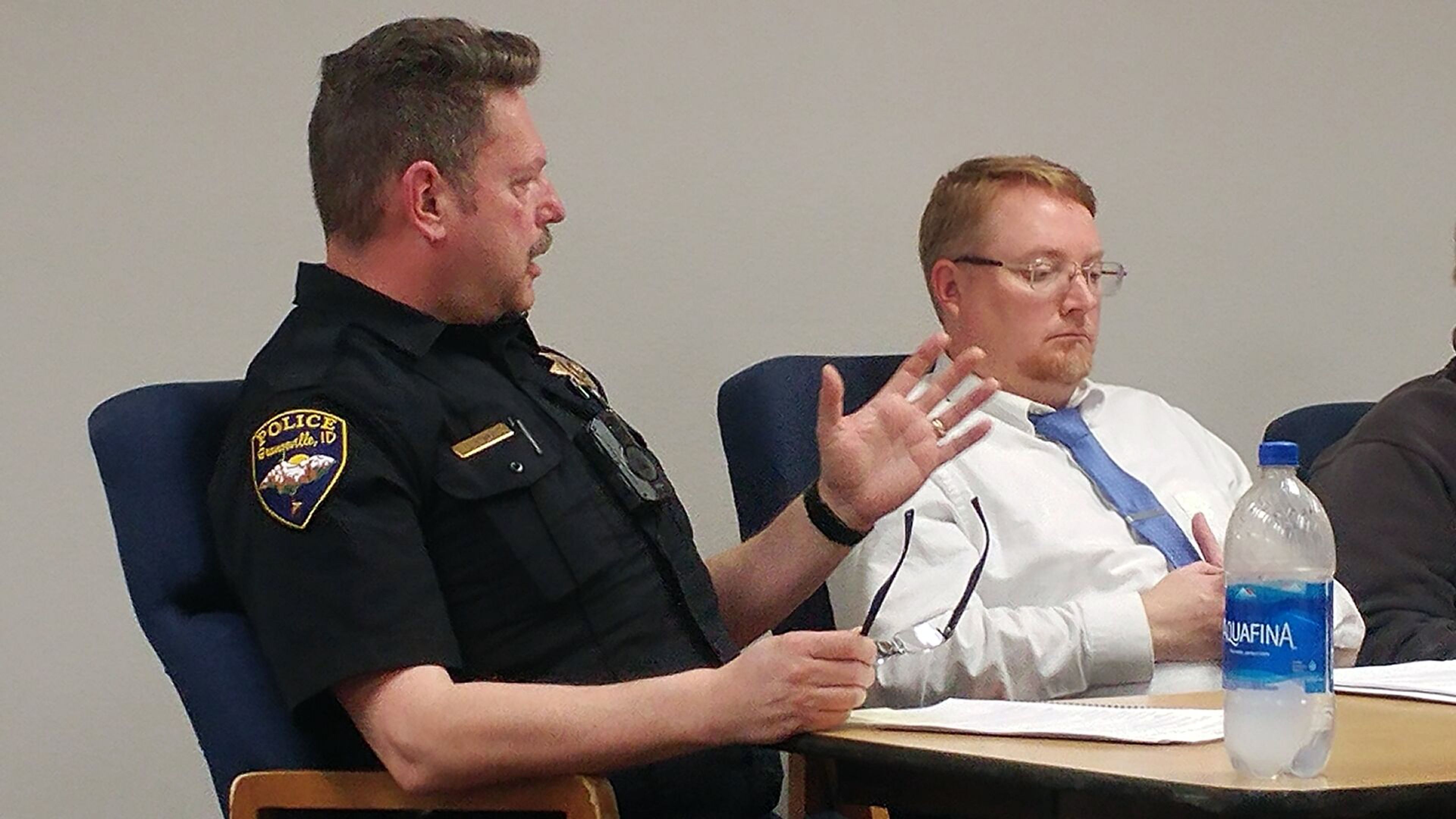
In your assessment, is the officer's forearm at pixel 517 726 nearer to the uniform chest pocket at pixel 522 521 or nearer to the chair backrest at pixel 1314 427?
the uniform chest pocket at pixel 522 521

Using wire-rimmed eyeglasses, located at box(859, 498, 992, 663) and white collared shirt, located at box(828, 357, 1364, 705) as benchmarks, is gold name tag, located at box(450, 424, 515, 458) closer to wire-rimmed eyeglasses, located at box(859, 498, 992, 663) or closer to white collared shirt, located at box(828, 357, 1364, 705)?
wire-rimmed eyeglasses, located at box(859, 498, 992, 663)

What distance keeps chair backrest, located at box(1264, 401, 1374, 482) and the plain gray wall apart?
345 mm

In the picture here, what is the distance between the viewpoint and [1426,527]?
96.2 inches

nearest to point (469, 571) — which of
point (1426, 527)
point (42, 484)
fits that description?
point (42, 484)

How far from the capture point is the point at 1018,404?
2.50 meters

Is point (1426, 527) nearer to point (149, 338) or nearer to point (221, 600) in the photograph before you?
point (221, 600)

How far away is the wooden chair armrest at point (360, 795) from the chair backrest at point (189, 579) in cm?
6

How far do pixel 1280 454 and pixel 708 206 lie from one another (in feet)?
4.65

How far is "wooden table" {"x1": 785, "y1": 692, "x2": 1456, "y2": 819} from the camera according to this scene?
4.07ft

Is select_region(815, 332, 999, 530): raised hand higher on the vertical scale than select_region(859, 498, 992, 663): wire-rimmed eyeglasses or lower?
higher

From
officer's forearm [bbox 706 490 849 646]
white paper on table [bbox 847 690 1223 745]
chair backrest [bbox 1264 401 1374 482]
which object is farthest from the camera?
chair backrest [bbox 1264 401 1374 482]

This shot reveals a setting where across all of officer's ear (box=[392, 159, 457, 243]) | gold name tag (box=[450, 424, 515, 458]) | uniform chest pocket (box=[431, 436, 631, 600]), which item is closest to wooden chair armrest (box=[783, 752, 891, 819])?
uniform chest pocket (box=[431, 436, 631, 600])

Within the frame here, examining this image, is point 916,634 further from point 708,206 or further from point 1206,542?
point 708,206

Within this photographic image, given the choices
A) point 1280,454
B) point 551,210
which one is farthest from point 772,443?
point 1280,454
